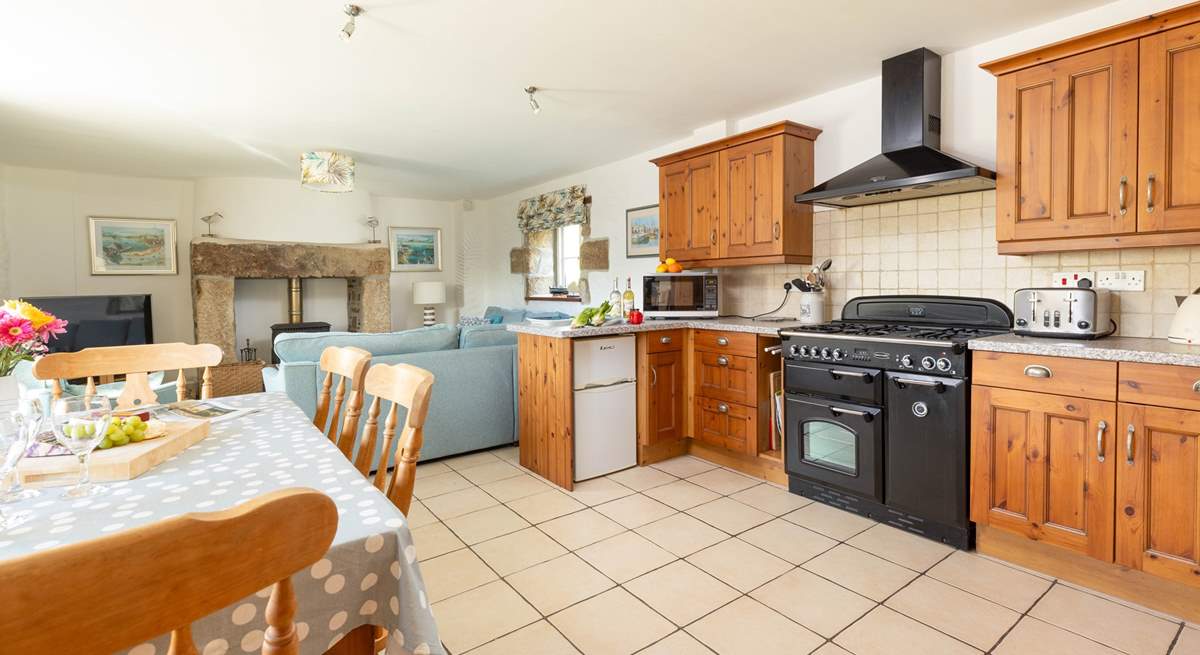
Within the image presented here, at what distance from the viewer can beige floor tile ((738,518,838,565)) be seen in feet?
8.31

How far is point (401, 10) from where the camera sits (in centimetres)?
264

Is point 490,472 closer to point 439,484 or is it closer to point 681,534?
point 439,484

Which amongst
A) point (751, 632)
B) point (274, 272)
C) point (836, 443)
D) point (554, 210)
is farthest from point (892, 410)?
point (274, 272)

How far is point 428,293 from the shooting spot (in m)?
7.55

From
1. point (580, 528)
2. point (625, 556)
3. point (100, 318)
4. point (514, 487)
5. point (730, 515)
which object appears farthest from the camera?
point (100, 318)

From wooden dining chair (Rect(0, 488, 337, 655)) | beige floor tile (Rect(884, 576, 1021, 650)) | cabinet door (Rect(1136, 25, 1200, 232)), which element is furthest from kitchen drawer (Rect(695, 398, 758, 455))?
wooden dining chair (Rect(0, 488, 337, 655))

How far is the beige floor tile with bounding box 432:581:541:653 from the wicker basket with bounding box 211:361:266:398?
469 centimetres

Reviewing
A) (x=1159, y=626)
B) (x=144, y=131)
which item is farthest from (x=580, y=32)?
(x=144, y=131)

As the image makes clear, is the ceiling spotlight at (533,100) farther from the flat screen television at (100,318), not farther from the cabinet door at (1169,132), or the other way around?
the flat screen television at (100,318)

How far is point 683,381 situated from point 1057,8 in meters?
2.65

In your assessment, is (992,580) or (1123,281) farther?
(1123,281)

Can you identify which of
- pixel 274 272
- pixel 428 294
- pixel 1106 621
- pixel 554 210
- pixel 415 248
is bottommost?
pixel 1106 621

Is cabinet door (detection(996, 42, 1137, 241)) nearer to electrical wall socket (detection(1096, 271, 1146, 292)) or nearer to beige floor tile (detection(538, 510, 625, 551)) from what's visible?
electrical wall socket (detection(1096, 271, 1146, 292))

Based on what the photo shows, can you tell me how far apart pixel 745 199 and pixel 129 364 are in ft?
10.7
